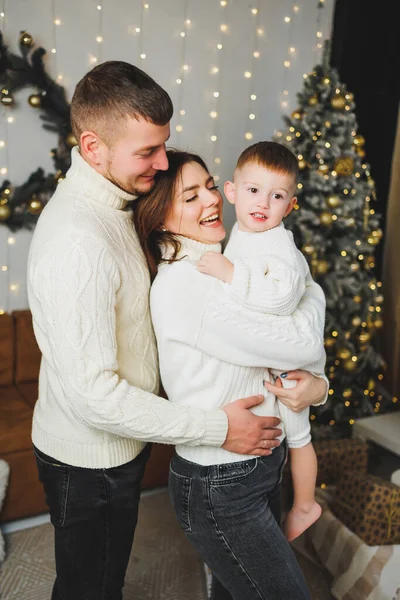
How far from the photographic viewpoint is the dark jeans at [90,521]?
55.5 inches

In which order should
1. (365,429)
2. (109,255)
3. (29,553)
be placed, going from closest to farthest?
→ (109,255) → (29,553) → (365,429)

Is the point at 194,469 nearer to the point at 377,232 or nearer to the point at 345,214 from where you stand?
the point at 345,214

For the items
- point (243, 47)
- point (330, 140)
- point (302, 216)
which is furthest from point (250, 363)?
point (243, 47)

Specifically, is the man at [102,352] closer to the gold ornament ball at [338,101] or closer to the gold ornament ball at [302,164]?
the gold ornament ball at [302,164]

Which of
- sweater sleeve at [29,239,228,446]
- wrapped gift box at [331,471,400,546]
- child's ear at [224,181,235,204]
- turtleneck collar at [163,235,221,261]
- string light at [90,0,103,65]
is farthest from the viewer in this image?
string light at [90,0,103,65]

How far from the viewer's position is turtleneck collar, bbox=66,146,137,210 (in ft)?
4.45

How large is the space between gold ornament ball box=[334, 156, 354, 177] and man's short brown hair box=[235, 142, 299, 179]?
1.57m

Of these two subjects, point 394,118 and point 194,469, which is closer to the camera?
point 194,469

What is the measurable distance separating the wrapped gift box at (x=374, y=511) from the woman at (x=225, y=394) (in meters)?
0.83

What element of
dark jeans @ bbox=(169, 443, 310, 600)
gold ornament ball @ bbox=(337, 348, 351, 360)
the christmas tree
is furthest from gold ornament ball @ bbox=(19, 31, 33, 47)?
dark jeans @ bbox=(169, 443, 310, 600)

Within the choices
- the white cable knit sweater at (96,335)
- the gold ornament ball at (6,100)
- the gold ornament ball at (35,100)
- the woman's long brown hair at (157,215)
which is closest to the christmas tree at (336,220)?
the gold ornament ball at (35,100)

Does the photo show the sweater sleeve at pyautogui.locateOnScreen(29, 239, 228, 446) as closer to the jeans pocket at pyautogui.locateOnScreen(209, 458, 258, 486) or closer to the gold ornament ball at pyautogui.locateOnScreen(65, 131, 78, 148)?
the jeans pocket at pyautogui.locateOnScreen(209, 458, 258, 486)

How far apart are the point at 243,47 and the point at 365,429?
7.81 feet

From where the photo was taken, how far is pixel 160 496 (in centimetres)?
289
